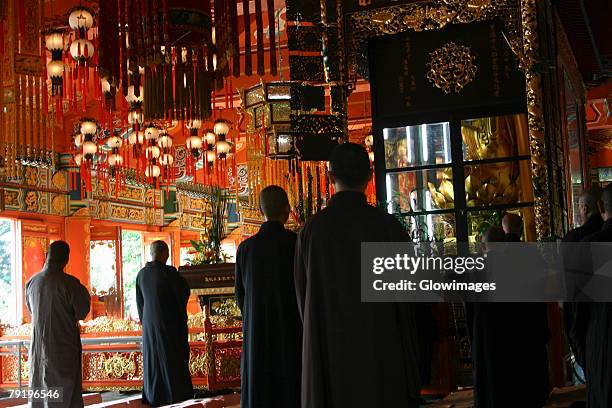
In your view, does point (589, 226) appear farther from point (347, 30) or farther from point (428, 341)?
point (347, 30)

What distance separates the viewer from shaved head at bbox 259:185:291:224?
11.0ft

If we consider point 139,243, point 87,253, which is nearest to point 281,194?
point 87,253

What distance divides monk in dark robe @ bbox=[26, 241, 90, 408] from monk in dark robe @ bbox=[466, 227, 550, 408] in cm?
235

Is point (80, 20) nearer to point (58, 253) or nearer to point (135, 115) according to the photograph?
point (135, 115)

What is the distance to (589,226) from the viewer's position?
12.5 feet

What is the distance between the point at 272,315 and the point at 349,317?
1000mm

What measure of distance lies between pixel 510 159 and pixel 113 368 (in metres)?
3.99

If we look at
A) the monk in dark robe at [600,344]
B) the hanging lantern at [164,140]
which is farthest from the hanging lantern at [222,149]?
the monk in dark robe at [600,344]

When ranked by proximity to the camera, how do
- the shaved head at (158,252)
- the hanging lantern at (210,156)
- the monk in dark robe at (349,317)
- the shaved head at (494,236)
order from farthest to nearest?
the hanging lantern at (210,156), the shaved head at (158,252), the shaved head at (494,236), the monk in dark robe at (349,317)

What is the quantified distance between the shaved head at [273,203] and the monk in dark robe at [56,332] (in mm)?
2010

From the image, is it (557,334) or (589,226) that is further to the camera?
(557,334)

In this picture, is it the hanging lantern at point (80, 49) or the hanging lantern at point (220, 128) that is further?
the hanging lantern at point (220, 128)

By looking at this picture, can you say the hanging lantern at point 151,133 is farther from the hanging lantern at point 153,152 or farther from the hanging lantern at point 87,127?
the hanging lantern at point 87,127

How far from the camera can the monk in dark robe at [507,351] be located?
3.84m
